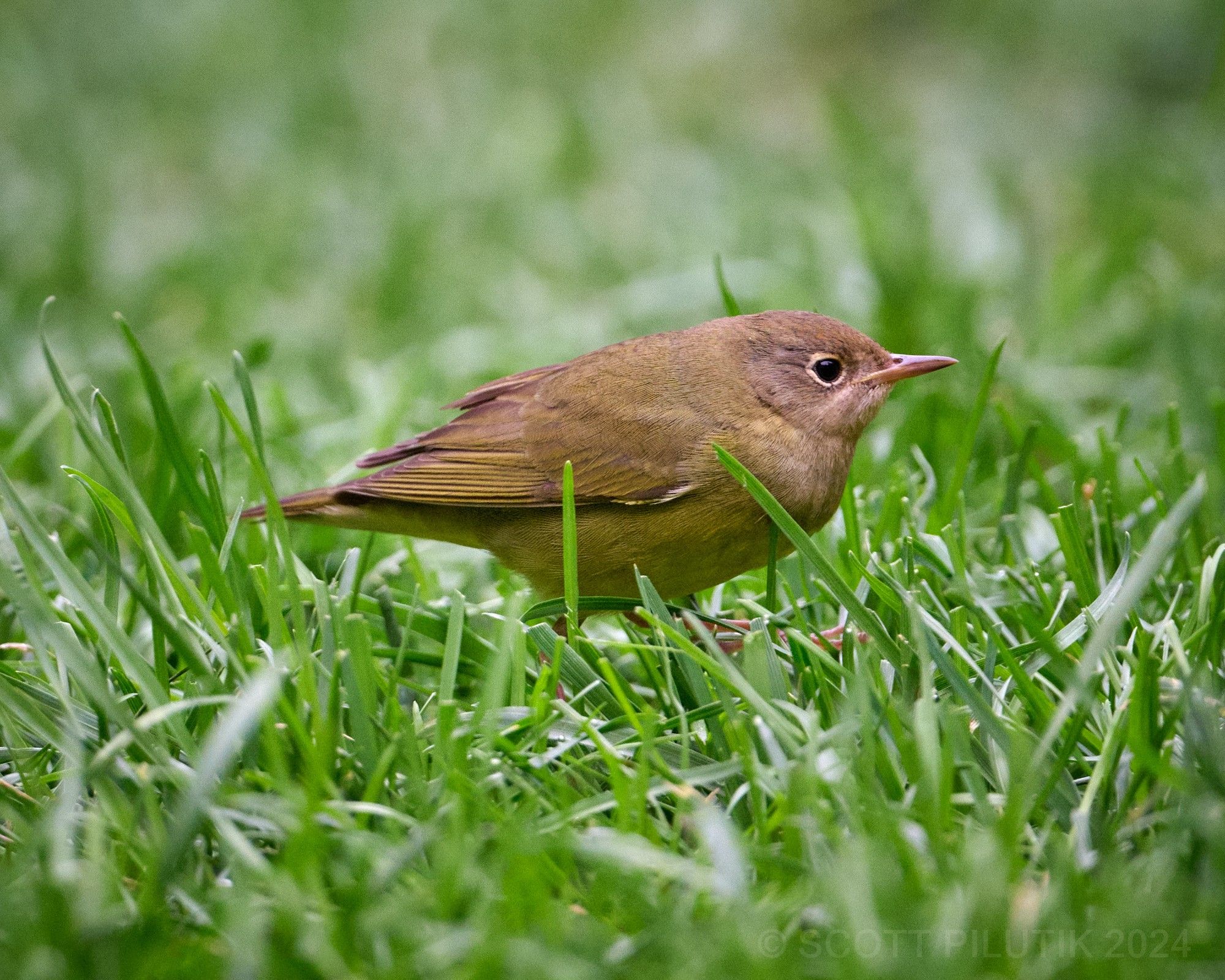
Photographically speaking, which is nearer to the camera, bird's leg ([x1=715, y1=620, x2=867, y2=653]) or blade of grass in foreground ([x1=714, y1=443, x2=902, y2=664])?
blade of grass in foreground ([x1=714, y1=443, x2=902, y2=664])

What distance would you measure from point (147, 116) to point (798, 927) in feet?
28.7

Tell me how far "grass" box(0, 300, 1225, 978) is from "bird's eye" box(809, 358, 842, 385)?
0.70 m

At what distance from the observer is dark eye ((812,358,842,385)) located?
3889 mm

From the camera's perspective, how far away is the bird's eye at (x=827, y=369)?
3.89m

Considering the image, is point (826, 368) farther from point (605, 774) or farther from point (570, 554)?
point (605, 774)

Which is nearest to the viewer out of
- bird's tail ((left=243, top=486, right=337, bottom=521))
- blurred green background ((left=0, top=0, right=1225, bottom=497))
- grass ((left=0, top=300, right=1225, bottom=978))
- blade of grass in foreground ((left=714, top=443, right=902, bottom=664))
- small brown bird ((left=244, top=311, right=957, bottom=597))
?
grass ((left=0, top=300, right=1225, bottom=978))

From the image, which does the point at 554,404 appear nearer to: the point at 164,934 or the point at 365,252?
the point at 164,934

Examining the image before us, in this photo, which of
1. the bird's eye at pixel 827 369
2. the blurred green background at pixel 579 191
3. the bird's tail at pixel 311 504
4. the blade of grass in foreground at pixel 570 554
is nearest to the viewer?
the blade of grass in foreground at pixel 570 554

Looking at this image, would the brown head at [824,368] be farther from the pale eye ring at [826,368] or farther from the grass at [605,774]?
the grass at [605,774]

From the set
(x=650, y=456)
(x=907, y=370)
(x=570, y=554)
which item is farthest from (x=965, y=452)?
(x=570, y=554)

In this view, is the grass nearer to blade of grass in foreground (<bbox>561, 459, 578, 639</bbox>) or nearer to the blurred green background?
blade of grass in foreground (<bbox>561, 459, 578, 639</bbox>)

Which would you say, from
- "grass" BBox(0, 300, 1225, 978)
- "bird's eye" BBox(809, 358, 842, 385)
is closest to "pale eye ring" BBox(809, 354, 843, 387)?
"bird's eye" BBox(809, 358, 842, 385)

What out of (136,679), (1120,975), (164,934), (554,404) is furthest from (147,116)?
(1120,975)

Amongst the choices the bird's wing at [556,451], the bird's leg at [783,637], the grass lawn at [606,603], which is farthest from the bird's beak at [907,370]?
the bird's leg at [783,637]
